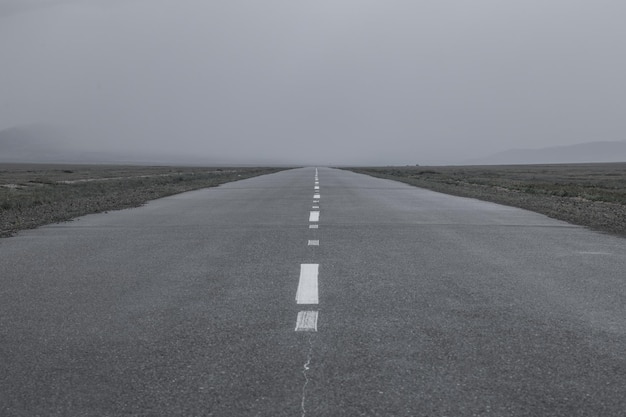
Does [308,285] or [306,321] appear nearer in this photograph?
[306,321]

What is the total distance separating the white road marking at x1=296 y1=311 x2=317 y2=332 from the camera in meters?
5.24

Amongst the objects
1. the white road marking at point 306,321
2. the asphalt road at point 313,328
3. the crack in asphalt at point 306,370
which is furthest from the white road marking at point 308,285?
the crack in asphalt at point 306,370

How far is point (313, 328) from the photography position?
527 cm

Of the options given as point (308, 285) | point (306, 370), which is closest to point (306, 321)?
point (306, 370)

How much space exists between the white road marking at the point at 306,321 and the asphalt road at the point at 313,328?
0.02 meters

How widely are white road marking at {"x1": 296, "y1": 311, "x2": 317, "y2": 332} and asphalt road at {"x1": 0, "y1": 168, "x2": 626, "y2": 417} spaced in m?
0.02

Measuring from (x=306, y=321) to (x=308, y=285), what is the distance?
1.51 metres

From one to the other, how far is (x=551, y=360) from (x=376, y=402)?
1.56 m

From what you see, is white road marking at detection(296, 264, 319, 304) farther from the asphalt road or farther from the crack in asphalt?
the crack in asphalt

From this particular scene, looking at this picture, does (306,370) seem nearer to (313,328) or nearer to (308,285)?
(313,328)

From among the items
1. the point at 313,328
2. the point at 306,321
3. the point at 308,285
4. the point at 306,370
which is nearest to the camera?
the point at 306,370

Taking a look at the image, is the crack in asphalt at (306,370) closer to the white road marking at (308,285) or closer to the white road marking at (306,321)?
the white road marking at (306,321)

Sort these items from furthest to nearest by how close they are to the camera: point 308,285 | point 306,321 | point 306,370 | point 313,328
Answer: point 308,285 < point 306,321 < point 313,328 < point 306,370

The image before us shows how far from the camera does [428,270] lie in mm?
7988
